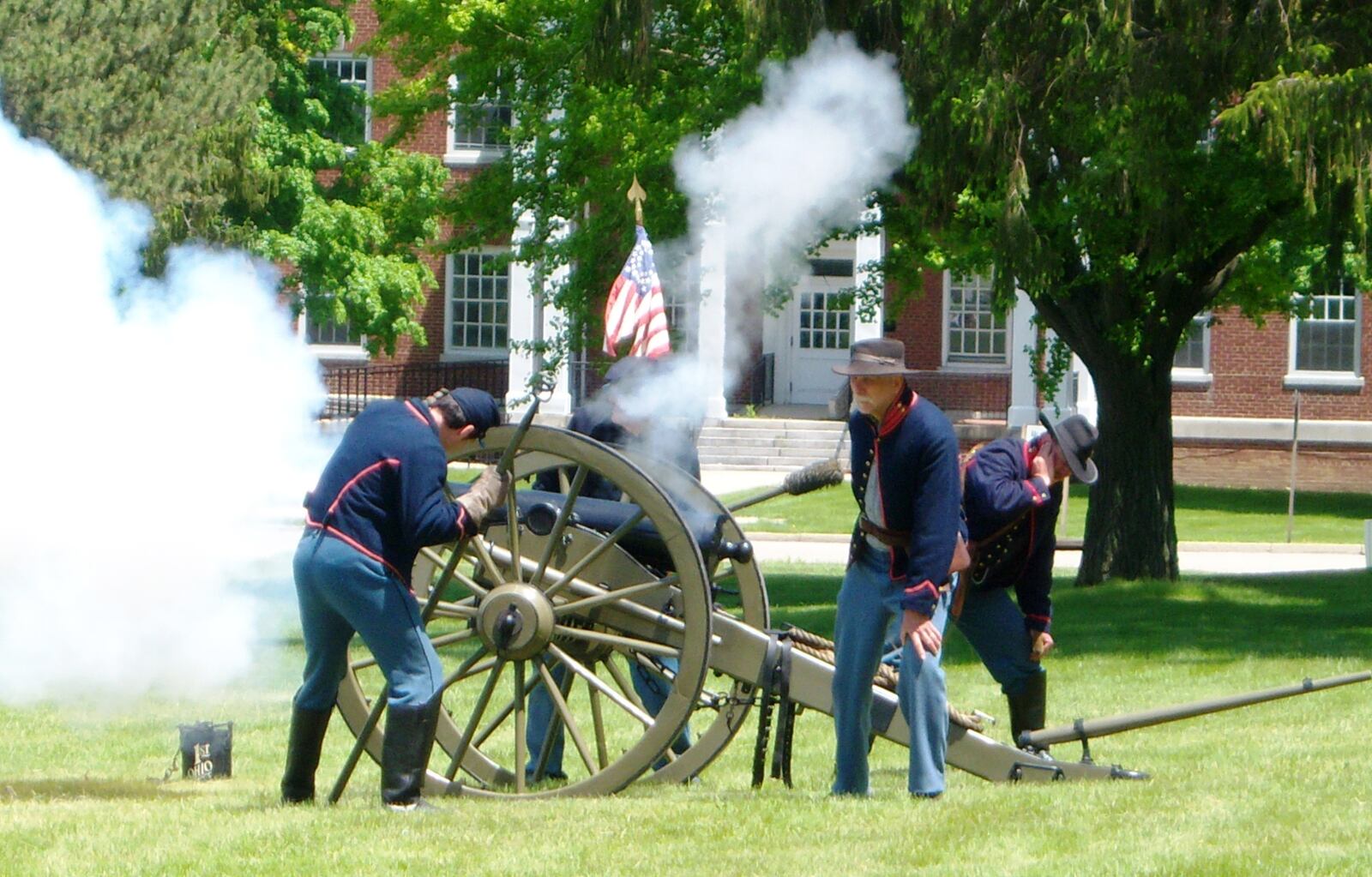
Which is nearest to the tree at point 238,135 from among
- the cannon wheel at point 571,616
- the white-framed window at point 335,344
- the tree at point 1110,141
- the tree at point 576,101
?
the tree at point 576,101

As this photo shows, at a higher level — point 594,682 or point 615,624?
point 615,624

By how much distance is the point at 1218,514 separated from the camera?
26.4 metres

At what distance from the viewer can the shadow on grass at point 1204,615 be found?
1240 cm

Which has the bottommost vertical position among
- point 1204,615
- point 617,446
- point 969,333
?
point 1204,615

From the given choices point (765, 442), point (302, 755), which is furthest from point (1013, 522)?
point (765, 442)

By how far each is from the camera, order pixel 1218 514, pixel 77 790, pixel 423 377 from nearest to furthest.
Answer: pixel 77 790, pixel 1218 514, pixel 423 377

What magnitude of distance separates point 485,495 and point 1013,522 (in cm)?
195

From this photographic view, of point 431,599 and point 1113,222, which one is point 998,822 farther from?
point 1113,222

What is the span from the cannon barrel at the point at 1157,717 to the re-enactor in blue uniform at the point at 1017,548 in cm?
50

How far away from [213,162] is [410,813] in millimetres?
7148

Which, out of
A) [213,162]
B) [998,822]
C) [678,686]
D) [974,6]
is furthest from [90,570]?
[974,6]

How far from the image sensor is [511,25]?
16.6 m

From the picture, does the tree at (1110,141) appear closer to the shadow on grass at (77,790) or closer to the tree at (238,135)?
the tree at (238,135)

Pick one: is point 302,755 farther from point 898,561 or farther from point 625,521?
point 898,561
